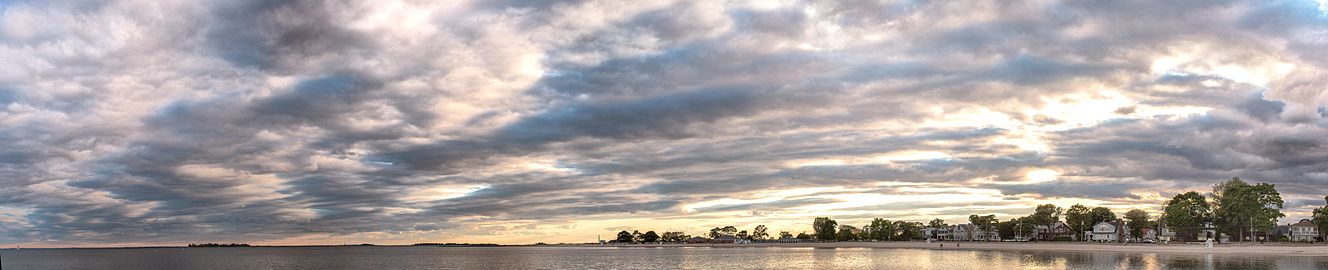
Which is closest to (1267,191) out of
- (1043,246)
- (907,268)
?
(1043,246)

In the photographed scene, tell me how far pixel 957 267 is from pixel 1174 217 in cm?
8846

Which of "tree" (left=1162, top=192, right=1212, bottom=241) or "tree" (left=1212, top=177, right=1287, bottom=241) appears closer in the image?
"tree" (left=1212, top=177, right=1287, bottom=241)

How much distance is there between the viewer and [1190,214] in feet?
581

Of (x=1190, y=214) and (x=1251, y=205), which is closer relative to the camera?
(x=1251, y=205)

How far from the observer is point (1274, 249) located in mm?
131125

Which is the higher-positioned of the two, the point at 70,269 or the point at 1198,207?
the point at 1198,207

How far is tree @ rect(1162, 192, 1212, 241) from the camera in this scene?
17588 centimetres

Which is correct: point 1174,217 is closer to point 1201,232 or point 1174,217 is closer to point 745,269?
point 1201,232

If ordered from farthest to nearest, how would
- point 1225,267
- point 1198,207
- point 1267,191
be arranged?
1. point 1198,207
2. point 1267,191
3. point 1225,267

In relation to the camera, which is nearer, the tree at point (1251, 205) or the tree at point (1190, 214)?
the tree at point (1251, 205)

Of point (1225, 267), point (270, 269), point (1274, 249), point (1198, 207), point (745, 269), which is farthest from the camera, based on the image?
point (1198, 207)

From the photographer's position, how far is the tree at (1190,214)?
17588cm

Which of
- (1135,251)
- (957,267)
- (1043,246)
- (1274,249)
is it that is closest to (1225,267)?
(957,267)

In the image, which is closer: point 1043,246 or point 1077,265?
point 1077,265
